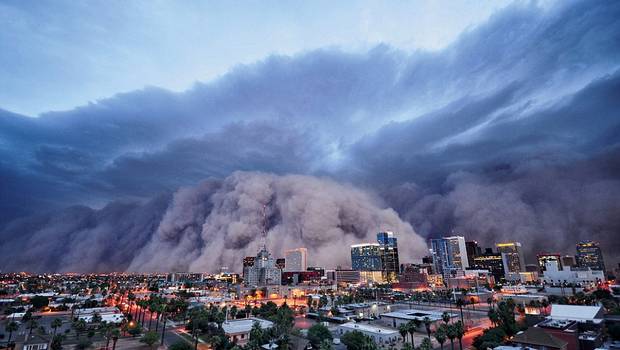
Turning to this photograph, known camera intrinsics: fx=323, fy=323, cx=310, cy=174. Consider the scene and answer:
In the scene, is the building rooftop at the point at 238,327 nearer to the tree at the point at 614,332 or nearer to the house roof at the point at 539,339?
the house roof at the point at 539,339

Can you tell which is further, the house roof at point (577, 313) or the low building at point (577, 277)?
the low building at point (577, 277)

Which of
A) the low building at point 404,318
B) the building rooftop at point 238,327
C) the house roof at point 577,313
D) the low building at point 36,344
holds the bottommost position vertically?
the low building at point 404,318

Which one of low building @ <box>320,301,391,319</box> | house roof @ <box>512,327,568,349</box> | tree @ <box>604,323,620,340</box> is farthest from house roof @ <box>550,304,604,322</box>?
low building @ <box>320,301,391,319</box>

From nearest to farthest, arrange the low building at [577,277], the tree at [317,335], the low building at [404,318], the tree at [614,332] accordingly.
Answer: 1. the tree at [317,335]
2. the tree at [614,332]
3. the low building at [404,318]
4. the low building at [577,277]

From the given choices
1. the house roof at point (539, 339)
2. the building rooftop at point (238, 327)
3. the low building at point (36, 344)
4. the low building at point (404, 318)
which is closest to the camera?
the house roof at point (539, 339)

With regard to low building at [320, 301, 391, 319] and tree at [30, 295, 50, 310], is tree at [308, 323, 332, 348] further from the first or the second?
tree at [30, 295, 50, 310]

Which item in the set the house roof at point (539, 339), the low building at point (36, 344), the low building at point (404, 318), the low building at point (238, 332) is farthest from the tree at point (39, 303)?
the house roof at point (539, 339)

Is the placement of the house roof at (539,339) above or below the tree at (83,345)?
above

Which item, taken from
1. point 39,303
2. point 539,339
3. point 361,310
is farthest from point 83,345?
point 39,303
